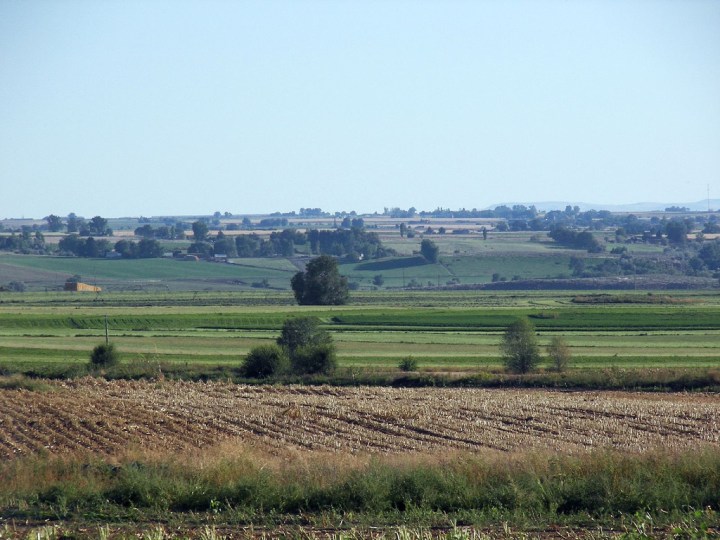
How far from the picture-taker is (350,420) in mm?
24469

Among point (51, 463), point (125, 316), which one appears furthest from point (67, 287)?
point (51, 463)

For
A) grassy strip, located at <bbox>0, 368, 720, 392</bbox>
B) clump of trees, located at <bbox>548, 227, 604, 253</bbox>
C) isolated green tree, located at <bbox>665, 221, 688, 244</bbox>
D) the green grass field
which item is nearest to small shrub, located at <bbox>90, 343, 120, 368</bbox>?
grassy strip, located at <bbox>0, 368, 720, 392</bbox>

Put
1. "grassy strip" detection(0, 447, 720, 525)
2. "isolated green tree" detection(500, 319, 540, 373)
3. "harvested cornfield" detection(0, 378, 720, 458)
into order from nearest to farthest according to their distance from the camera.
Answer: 1. "grassy strip" detection(0, 447, 720, 525)
2. "harvested cornfield" detection(0, 378, 720, 458)
3. "isolated green tree" detection(500, 319, 540, 373)

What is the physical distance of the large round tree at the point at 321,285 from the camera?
3312 inches

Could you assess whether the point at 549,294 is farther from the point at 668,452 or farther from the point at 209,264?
the point at 668,452

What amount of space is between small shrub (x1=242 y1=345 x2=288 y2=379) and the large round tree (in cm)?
4598

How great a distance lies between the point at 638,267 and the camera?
137875 mm

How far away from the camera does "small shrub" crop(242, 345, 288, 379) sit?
124ft

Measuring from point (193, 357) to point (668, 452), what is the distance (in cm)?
3109

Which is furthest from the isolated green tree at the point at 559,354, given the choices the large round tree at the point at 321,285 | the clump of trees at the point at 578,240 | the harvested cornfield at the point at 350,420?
the clump of trees at the point at 578,240

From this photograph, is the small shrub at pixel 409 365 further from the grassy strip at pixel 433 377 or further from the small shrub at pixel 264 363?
the small shrub at pixel 264 363

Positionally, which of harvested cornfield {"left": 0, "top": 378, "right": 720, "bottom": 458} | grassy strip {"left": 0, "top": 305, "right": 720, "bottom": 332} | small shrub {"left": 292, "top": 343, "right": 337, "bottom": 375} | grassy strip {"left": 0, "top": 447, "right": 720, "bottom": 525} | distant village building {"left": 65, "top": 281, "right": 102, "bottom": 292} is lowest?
distant village building {"left": 65, "top": 281, "right": 102, "bottom": 292}

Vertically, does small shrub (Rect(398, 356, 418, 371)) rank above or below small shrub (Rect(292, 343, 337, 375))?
below

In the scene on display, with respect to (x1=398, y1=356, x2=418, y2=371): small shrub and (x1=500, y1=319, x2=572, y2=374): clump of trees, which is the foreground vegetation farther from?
(x1=500, y1=319, x2=572, y2=374): clump of trees
